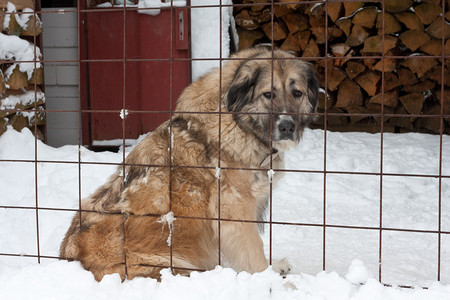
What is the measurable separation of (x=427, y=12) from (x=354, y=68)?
1016 millimetres

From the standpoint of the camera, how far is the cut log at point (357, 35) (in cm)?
579

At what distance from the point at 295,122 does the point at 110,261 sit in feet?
4.16

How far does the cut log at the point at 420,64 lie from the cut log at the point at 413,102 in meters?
0.27

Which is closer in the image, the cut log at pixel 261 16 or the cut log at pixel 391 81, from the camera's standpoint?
the cut log at pixel 391 81

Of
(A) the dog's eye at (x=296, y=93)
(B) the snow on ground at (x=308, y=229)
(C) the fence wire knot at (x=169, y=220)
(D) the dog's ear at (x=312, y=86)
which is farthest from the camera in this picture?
(D) the dog's ear at (x=312, y=86)

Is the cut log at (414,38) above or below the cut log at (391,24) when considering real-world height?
below

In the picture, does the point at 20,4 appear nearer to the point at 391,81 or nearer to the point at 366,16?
the point at 366,16

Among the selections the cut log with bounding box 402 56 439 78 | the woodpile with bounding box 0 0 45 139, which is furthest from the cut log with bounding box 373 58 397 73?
the woodpile with bounding box 0 0 45 139

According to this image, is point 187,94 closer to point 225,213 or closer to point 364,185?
point 225,213

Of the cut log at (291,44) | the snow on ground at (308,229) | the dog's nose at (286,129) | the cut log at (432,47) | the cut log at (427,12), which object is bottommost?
the snow on ground at (308,229)

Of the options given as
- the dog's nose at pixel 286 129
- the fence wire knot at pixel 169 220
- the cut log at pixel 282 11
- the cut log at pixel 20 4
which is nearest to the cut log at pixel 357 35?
the cut log at pixel 282 11

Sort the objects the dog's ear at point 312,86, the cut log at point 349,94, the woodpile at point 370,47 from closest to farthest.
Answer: the dog's ear at point 312,86 < the woodpile at point 370,47 < the cut log at point 349,94

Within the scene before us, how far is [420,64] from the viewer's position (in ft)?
19.0

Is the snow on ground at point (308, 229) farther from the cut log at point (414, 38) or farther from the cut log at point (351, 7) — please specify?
the cut log at point (351, 7)
